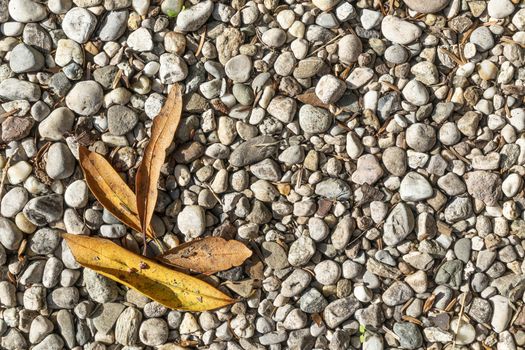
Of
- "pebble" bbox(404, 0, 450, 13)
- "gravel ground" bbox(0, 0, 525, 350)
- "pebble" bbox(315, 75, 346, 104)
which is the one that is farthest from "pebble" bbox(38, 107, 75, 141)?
"pebble" bbox(404, 0, 450, 13)

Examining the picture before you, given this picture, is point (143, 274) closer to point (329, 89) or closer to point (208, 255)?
point (208, 255)

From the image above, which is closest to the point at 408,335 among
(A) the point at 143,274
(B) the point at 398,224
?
(B) the point at 398,224

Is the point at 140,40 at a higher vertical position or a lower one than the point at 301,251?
higher

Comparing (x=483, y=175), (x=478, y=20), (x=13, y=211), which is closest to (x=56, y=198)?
(x=13, y=211)

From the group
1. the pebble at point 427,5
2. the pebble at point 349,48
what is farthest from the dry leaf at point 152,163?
the pebble at point 427,5

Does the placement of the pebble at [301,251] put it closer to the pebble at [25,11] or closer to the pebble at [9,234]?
the pebble at [9,234]
